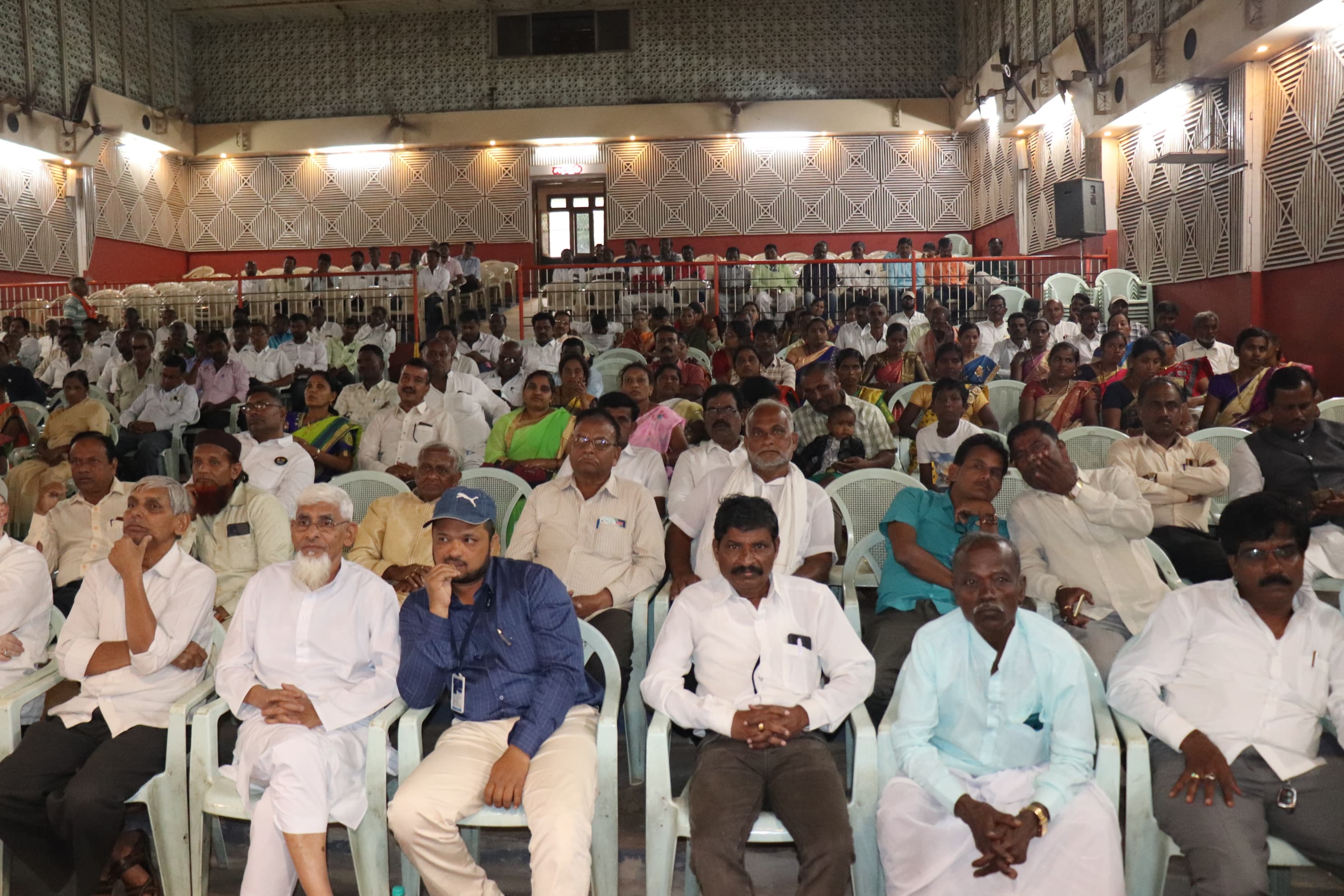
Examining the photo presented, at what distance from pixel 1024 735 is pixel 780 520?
128 cm

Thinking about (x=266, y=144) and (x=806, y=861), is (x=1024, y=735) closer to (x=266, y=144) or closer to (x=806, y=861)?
(x=806, y=861)

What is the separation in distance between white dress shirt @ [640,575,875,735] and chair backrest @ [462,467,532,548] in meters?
1.78

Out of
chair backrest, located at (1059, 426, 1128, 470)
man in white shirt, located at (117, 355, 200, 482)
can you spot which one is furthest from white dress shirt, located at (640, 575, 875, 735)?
man in white shirt, located at (117, 355, 200, 482)

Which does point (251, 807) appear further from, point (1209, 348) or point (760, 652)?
point (1209, 348)

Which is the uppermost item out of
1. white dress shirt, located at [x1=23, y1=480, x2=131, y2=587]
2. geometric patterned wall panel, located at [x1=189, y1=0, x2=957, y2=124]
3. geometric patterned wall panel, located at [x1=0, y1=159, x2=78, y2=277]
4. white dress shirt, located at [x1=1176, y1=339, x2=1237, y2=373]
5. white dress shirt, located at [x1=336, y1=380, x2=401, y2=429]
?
geometric patterned wall panel, located at [x1=189, y1=0, x2=957, y2=124]

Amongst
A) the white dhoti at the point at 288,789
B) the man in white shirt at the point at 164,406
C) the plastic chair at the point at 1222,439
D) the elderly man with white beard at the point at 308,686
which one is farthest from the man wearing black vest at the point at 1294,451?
the man in white shirt at the point at 164,406

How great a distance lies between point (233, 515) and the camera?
405 cm

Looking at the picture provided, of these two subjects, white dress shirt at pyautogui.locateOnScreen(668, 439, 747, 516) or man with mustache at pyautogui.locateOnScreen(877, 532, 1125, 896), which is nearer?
man with mustache at pyautogui.locateOnScreen(877, 532, 1125, 896)

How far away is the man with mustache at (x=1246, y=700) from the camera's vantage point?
259 cm

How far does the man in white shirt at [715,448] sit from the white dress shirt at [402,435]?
1560mm

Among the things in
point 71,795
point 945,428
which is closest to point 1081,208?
point 945,428

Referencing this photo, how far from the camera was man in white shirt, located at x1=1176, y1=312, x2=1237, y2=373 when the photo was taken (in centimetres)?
754

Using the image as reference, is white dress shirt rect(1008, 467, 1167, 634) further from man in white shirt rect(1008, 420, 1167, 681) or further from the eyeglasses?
the eyeglasses

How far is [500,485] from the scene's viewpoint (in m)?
4.73
